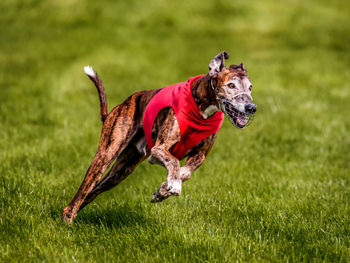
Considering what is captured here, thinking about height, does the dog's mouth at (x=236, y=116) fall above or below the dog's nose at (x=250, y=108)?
below

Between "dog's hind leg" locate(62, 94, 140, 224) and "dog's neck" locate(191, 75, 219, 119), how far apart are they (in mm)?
910

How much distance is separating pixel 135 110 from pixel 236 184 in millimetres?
2143

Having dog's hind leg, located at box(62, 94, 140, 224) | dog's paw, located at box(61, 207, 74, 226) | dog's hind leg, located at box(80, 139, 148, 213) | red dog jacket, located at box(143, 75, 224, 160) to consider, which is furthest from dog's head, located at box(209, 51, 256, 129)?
dog's paw, located at box(61, 207, 74, 226)

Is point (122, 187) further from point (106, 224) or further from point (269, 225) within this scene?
point (269, 225)

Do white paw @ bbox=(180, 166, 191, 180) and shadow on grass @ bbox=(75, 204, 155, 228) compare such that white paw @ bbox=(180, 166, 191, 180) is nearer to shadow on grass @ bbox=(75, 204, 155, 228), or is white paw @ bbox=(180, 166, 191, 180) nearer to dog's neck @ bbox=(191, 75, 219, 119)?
dog's neck @ bbox=(191, 75, 219, 119)

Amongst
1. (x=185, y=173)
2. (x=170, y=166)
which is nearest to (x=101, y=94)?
(x=185, y=173)

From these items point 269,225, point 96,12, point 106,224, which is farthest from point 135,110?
point 96,12

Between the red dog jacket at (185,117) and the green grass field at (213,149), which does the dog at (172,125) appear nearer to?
the red dog jacket at (185,117)

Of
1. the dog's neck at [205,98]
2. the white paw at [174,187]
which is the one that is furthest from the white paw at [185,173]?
the dog's neck at [205,98]

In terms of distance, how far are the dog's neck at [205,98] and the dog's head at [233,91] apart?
0.32 feet

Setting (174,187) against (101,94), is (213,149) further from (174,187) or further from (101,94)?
(174,187)

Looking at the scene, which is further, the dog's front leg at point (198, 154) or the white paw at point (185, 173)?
the dog's front leg at point (198, 154)

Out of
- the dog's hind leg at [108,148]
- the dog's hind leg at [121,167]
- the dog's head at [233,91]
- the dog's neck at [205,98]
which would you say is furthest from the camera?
the dog's hind leg at [121,167]

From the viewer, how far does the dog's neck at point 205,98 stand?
4984 mm
